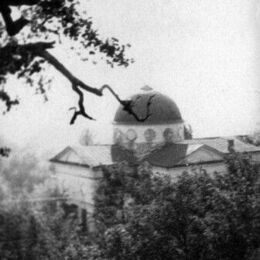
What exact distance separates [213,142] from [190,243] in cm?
2402

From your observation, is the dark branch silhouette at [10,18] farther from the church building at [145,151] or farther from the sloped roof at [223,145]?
the sloped roof at [223,145]

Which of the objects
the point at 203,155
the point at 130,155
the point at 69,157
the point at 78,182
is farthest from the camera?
the point at 69,157

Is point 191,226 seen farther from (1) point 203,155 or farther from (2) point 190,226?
(1) point 203,155

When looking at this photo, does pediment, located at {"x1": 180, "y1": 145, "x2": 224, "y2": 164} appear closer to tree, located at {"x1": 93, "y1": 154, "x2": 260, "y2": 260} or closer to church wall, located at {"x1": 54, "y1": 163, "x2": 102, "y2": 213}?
church wall, located at {"x1": 54, "y1": 163, "x2": 102, "y2": 213}

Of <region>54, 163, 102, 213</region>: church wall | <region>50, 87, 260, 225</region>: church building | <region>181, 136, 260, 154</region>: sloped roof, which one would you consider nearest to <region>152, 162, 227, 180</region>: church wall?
<region>50, 87, 260, 225</region>: church building

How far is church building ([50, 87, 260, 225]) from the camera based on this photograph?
29.3m

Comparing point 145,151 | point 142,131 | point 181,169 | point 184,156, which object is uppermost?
point 142,131

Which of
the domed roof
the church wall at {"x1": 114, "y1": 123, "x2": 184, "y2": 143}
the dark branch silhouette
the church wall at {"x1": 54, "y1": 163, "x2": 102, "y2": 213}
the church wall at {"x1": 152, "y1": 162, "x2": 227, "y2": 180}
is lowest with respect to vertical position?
the church wall at {"x1": 54, "y1": 163, "x2": 102, "y2": 213}

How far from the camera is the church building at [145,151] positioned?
96.1ft

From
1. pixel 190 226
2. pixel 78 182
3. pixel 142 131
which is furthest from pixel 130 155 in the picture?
pixel 190 226

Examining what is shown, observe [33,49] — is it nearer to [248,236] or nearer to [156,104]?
[248,236]

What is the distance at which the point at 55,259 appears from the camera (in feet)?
61.5

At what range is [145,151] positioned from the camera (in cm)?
3191

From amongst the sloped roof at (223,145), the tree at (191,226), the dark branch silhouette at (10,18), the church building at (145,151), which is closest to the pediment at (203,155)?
the church building at (145,151)
